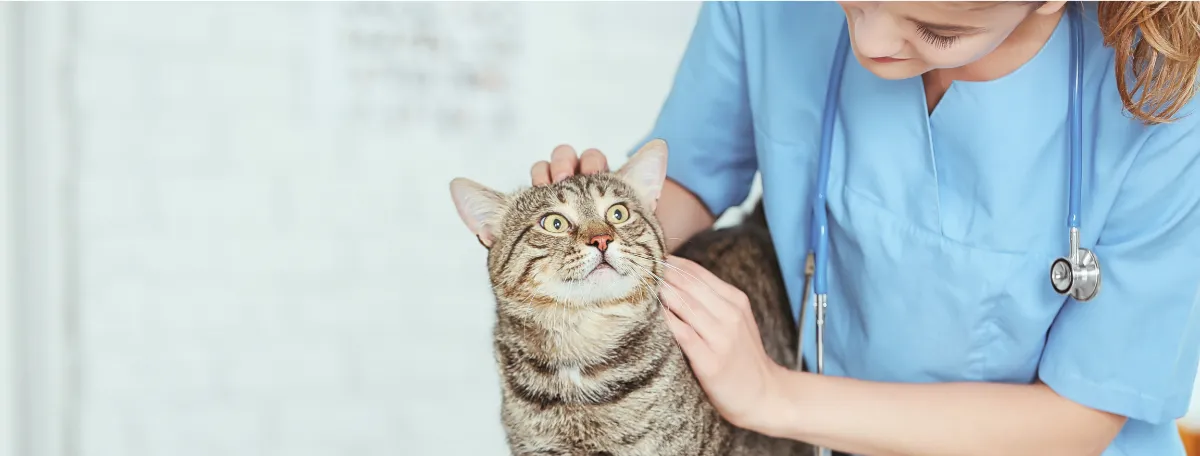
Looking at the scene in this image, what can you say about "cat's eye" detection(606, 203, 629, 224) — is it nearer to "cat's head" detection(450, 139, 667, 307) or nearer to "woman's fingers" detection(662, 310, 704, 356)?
"cat's head" detection(450, 139, 667, 307)

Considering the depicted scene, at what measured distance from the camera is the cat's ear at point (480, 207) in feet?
3.20

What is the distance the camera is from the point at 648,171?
103 centimetres

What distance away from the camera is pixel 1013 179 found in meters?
0.87

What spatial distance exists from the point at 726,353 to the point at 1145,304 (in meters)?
0.41

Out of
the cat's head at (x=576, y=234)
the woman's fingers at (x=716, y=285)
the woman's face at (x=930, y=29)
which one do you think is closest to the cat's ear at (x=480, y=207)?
the cat's head at (x=576, y=234)

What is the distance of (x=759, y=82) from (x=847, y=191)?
186 millimetres

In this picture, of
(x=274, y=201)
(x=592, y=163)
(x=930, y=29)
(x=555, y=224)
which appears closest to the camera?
(x=930, y=29)

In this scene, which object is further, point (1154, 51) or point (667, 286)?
point (667, 286)

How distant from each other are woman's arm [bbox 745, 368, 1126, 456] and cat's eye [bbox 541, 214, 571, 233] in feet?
0.96

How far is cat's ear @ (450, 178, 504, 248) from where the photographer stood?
0.98m

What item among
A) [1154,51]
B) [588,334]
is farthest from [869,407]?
[1154,51]

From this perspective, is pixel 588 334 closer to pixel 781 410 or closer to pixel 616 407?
pixel 616 407

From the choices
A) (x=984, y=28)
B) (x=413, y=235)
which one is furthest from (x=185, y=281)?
(x=984, y=28)

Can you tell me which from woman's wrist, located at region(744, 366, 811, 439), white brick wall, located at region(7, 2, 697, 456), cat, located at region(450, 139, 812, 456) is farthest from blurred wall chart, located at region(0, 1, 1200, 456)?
woman's wrist, located at region(744, 366, 811, 439)
